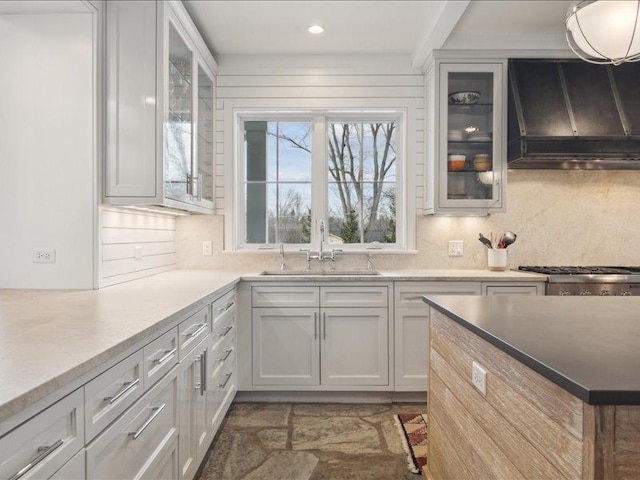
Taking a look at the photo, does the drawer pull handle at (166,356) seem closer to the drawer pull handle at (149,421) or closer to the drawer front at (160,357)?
the drawer front at (160,357)

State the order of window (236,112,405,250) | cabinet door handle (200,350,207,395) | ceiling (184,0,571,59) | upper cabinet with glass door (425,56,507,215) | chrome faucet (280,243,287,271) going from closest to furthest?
cabinet door handle (200,350,207,395) → ceiling (184,0,571,59) → upper cabinet with glass door (425,56,507,215) → chrome faucet (280,243,287,271) → window (236,112,405,250)

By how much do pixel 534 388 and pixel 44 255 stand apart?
7.60 feet

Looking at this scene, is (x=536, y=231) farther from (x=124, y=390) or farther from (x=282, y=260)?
(x=124, y=390)

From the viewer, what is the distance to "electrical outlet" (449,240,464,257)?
3541mm

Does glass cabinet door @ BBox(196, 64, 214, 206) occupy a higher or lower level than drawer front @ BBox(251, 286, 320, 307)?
higher

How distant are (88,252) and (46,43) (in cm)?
111

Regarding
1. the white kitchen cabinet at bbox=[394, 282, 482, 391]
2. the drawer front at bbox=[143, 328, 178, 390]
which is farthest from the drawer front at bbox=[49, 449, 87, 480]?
the white kitchen cabinet at bbox=[394, 282, 482, 391]

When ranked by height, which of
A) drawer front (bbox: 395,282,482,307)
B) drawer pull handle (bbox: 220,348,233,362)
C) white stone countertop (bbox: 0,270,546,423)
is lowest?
drawer pull handle (bbox: 220,348,233,362)

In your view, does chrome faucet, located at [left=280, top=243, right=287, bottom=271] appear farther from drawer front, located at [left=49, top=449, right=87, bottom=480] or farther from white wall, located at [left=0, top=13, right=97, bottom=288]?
drawer front, located at [left=49, top=449, right=87, bottom=480]

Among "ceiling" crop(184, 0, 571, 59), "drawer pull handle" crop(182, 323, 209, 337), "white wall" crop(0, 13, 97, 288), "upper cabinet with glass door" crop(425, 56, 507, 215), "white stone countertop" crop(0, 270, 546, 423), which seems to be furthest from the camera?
"upper cabinet with glass door" crop(425, 56, 507, 215)

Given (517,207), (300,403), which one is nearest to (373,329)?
(300,403)

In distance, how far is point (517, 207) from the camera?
354 cm

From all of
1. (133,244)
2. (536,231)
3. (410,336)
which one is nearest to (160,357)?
(133,244)

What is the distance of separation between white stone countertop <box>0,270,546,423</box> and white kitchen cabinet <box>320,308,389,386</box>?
0.83 m
